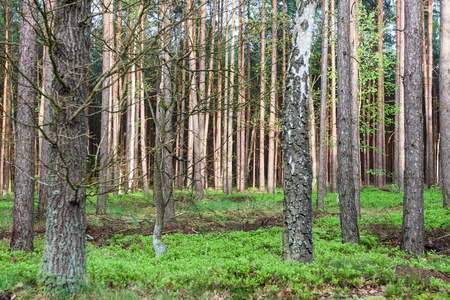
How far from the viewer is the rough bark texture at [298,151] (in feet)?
18.5

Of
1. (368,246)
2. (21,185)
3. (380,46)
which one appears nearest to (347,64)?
(368,246)

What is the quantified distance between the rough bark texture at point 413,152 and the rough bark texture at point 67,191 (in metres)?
6.36

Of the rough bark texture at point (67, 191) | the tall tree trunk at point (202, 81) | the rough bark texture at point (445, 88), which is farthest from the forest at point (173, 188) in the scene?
the rough bark texture at point (445, 88)

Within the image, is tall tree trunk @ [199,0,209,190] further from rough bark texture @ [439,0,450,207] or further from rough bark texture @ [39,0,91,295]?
rough bark texture @ [439,0,450,207]

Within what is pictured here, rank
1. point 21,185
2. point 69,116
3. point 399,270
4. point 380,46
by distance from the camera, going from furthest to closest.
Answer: point 380,46 < point 21,185 < point 399,270 < point 69,116

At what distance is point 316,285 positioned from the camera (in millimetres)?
4664

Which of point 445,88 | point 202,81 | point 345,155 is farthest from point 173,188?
point 445,88

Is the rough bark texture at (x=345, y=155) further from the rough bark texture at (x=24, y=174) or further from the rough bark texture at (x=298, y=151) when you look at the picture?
the rough bark texture at (x=24, y=174)

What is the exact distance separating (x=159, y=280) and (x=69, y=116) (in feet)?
8.65

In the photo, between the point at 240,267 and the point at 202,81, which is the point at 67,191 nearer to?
the point at 240,267

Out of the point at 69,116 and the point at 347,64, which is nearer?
the point at 69,116

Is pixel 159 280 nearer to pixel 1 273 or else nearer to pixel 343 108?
pixel 1 273

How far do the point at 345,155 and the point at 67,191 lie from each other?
6.19 meters

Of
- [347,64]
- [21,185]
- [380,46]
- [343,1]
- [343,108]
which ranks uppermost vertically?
[380,46]
